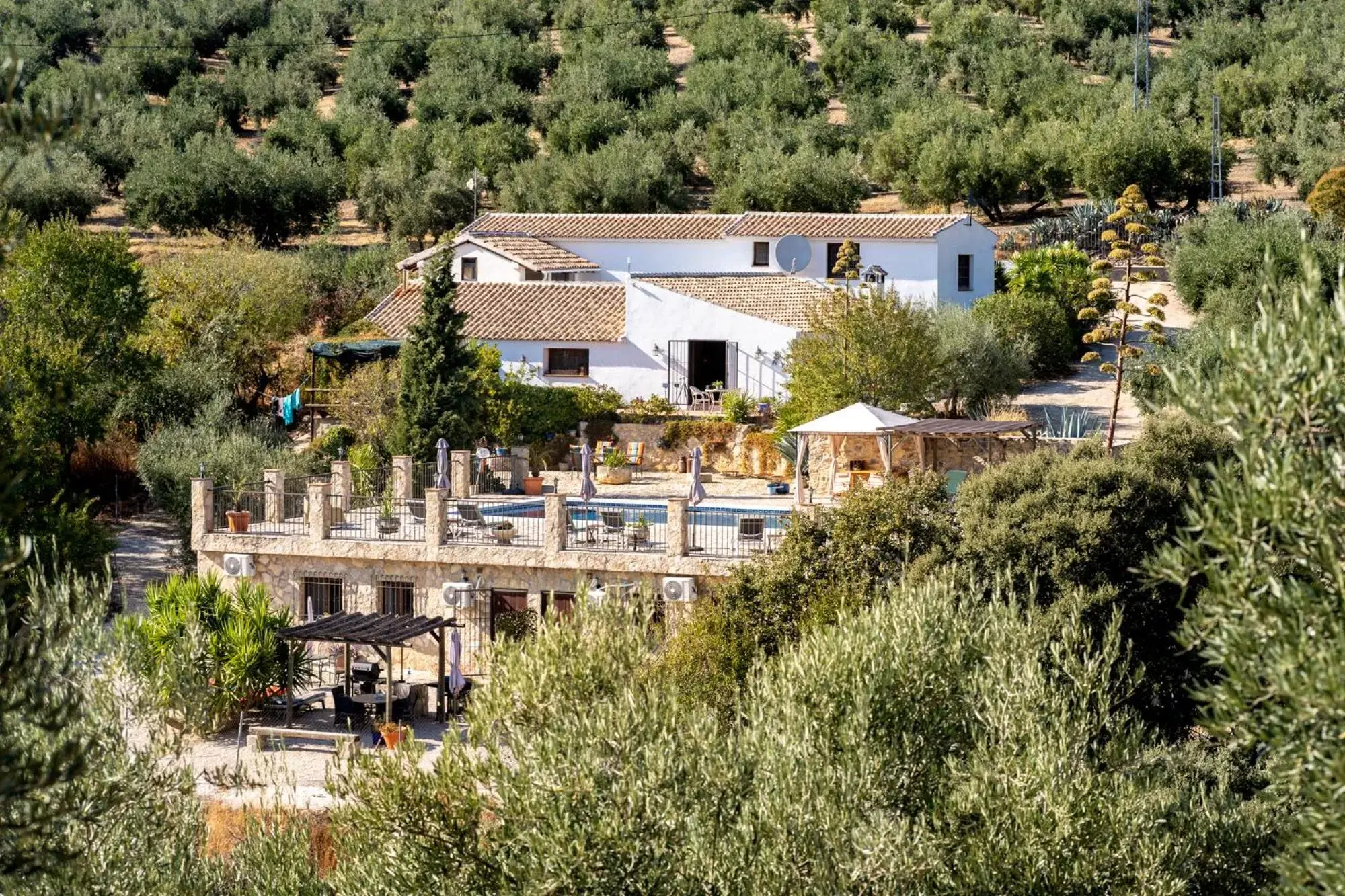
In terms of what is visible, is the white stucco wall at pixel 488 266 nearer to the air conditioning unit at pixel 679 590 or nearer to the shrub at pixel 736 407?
the shrub at pixel 736 407

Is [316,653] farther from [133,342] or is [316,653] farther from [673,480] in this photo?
[133,342]

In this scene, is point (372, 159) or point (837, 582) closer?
point (837, 582)

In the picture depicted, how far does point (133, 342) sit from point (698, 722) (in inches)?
1131

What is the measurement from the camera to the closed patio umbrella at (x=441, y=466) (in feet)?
106

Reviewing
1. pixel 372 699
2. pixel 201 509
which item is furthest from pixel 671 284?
pixel 372 699

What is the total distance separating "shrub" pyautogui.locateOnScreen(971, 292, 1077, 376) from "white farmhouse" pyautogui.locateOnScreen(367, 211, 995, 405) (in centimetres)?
245

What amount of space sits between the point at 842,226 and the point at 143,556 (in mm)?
20550

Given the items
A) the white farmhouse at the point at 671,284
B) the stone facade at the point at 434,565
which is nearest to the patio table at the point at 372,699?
the stone facade at the point at 434,565

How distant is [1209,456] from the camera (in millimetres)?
25047

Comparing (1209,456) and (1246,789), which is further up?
(1209,456)

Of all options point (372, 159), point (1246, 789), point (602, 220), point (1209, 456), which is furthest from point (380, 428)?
point (372, 159)

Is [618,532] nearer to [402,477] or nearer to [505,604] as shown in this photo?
[505,604]

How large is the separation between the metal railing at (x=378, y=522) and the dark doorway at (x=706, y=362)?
41.8 ft

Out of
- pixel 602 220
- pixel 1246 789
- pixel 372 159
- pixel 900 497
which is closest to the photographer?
pixel 1246 789
